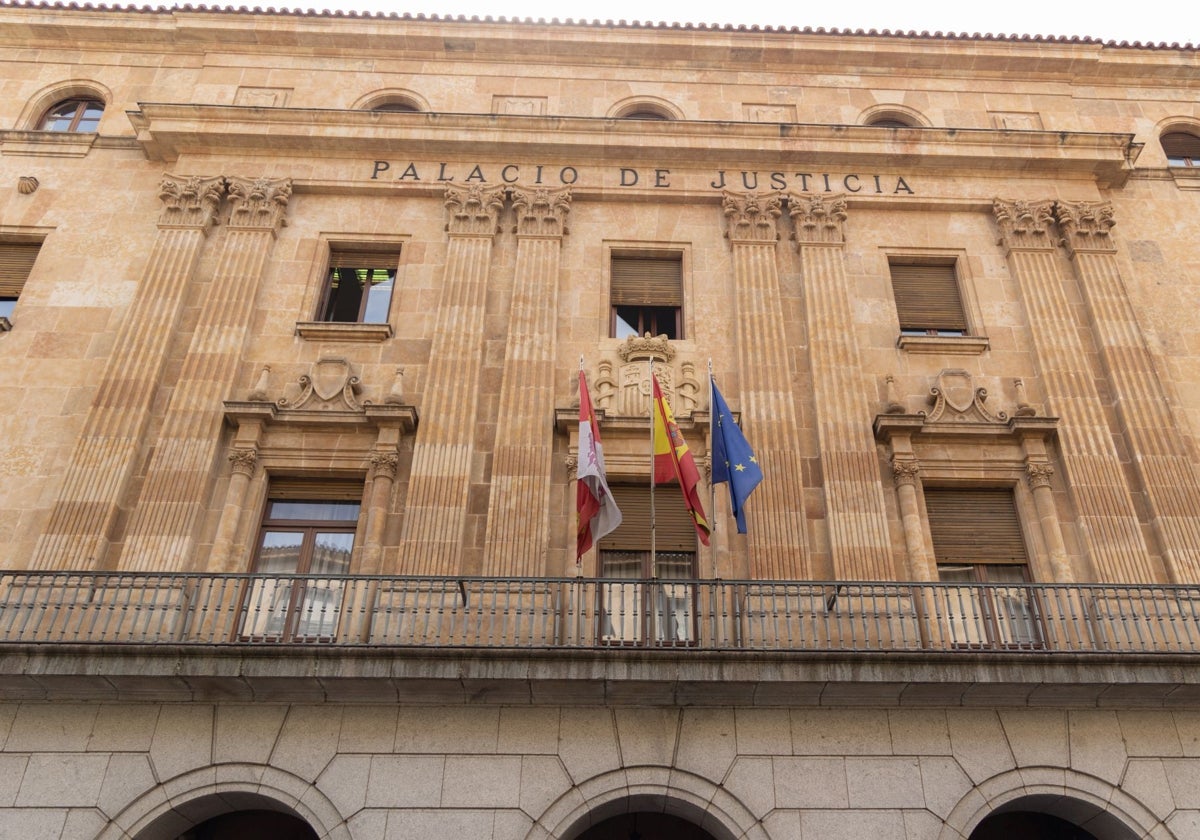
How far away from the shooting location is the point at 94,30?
61.4 feet

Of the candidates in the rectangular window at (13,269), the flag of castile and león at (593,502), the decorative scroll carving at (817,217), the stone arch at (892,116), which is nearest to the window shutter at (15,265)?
the rectangular window at (13,269)

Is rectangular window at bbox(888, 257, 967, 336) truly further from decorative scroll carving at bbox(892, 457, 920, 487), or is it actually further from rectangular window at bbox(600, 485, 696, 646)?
rectangular window at bbox(600, 485, 696, 646)

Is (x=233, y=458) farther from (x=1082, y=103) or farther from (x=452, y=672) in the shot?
(x=1082, y=103)

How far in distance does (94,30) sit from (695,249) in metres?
12.8

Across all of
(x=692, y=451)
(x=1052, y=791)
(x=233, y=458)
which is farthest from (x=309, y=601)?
(x=1052, y=791)

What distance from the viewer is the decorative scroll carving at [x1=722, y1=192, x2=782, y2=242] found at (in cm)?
1614

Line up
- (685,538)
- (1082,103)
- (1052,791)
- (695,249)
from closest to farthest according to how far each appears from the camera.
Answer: (1052,791) → (685,538) → (695,249) → (1082,103)

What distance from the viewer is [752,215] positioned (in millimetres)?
16359

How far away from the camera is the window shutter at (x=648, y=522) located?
528 inches

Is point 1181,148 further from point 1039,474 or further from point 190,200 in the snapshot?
point 190,200

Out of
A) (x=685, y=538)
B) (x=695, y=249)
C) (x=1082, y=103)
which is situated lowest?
(x=685, y=538)

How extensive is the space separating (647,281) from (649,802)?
8.65 meters

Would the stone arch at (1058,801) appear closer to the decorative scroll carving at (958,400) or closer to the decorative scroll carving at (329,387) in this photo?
the decorative scroll carving at (958,400)

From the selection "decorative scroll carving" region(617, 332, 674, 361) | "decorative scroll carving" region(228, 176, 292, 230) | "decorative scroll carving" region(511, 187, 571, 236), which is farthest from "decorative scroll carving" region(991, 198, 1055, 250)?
"decorative scroll carving" region(228, 176, 292, 230)
